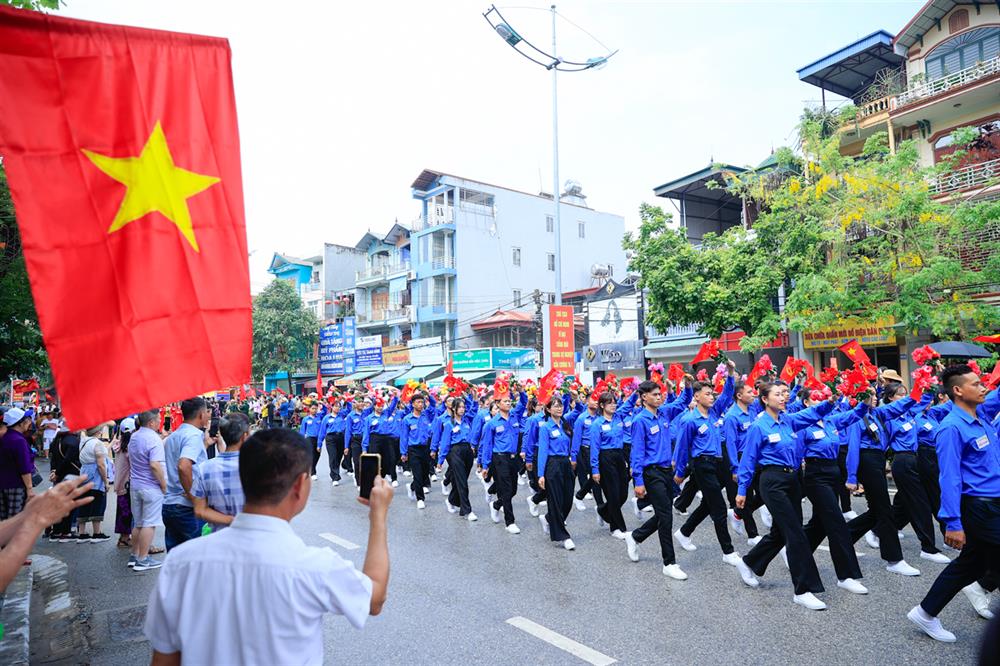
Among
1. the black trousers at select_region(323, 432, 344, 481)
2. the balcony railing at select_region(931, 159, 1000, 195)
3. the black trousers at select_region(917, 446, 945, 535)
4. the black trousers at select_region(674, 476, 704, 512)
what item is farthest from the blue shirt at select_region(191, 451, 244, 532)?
the balcony railing at select_region(931, 159, 1000, 195)

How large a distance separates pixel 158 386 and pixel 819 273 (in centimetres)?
1757

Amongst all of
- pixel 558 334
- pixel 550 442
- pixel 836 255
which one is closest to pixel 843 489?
pixel 550 442

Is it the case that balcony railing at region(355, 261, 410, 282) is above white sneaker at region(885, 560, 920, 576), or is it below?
above

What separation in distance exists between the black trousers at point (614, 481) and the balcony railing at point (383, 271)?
34877mm

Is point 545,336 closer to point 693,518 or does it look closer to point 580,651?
point 693,518

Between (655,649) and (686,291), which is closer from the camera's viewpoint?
(655,649)

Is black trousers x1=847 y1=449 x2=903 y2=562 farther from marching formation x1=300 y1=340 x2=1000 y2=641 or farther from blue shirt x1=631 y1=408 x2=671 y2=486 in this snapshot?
blue shirt x1=631 y1=408 x2=671 y2=486

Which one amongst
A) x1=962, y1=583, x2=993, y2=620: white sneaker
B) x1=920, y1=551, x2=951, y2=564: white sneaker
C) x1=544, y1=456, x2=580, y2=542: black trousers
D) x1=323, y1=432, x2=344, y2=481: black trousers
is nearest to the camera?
x1=962, y1=583, x2=993, y2=620: white sneaker

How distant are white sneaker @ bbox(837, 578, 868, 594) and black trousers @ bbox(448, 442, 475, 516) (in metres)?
5.82

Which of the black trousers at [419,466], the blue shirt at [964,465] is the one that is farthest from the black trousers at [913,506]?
the black trousers at [419,466]

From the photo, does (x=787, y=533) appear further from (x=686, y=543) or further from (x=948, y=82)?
(x=948, y=82)

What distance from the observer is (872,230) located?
1727 centimetres

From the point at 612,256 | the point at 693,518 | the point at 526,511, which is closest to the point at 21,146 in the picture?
the point at 693,518

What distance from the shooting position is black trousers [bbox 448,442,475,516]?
10.6 metres
